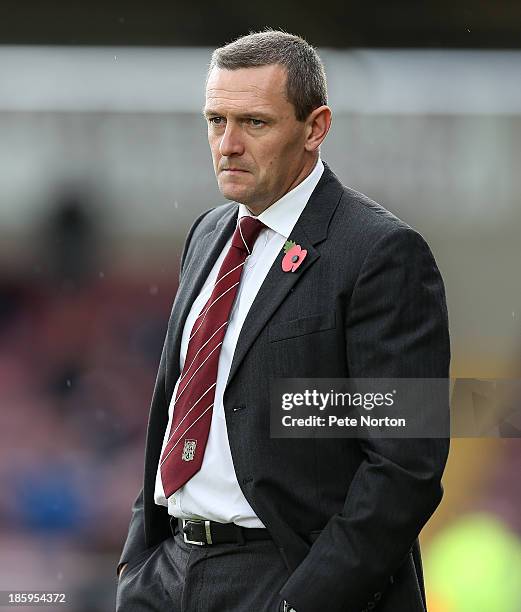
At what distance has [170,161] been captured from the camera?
3.82 m

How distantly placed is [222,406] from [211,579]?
1.03ft

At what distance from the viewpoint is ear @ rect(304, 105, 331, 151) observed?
210 centimetres

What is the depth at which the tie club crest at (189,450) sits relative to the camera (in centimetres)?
204

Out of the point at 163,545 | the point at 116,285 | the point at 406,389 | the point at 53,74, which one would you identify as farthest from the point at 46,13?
the point at 406,389

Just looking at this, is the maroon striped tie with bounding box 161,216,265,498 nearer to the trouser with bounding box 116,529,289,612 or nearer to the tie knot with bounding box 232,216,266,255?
the tie knot with bounding box 232,216,266,255

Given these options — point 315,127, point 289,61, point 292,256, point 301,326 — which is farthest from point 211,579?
point 289,61

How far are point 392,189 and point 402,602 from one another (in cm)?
207

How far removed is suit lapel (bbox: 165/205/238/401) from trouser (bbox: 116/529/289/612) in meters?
0.34

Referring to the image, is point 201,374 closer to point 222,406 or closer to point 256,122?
point 222,406

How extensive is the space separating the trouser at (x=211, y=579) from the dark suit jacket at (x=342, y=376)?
63 mm

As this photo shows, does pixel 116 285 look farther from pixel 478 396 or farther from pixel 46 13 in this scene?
pixel 478 396

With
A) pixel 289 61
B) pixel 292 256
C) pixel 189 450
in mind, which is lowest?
pixel 189 450

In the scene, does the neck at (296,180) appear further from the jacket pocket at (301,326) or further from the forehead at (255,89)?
the jacket pocket at (301,326)

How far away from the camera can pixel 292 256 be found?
2031mm
